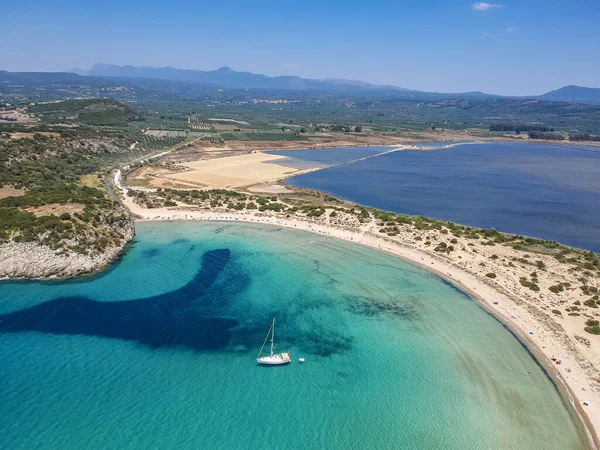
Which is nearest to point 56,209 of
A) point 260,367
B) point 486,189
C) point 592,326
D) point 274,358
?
point 260,367

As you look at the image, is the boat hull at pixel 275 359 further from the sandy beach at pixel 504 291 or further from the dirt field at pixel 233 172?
the dirt field at pixel 233 172

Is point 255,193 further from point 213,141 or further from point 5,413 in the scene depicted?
point 213,141

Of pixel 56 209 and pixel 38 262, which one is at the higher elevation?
pixel 56 209

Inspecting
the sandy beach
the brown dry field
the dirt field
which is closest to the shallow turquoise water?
the sandy beach

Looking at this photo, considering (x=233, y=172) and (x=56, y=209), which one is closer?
(x=56, y=209)

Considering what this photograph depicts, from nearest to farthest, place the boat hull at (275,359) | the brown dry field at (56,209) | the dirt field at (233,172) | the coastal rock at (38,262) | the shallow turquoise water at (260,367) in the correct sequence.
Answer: the shallow turquoise water at (260,367) < the boat hull at (275,359) < the coastal rock at (38,262) < the brown dry field at (56,209) < the dirt field at (233,172)

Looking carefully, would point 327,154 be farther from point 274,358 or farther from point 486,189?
point 274,358

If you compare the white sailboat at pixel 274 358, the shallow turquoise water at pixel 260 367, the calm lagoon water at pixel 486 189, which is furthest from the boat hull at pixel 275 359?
the calm lagoon water at pixel 486 189
